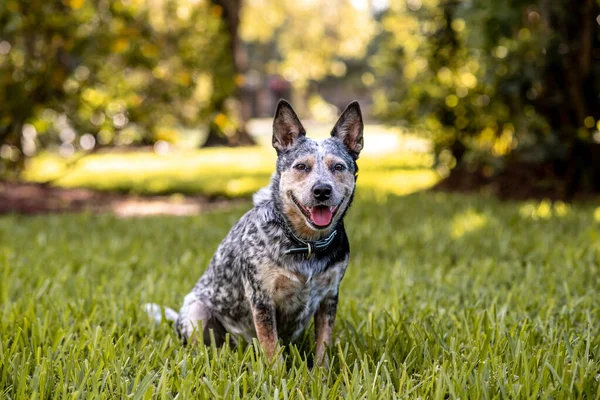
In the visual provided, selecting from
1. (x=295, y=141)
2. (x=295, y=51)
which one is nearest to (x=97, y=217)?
(x=295, y=141)

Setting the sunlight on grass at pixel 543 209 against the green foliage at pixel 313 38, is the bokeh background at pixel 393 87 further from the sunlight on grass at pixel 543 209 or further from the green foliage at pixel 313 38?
the green foliage at pixel 313 38

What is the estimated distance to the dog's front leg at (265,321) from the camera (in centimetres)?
327

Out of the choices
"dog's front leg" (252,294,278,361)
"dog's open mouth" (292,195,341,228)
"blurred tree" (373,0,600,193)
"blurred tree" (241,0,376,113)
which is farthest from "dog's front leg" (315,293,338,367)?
"blurred tree" (241,0,376,113)

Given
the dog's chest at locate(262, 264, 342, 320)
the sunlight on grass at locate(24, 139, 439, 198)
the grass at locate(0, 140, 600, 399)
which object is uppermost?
the dog's chest at locate(262, 264, 342, 320)

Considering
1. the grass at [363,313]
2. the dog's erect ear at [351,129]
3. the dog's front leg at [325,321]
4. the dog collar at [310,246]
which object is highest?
the dog's erect ear at [351,129]

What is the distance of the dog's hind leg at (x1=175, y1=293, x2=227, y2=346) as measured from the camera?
11.9 ft

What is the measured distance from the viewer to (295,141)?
11.4ft

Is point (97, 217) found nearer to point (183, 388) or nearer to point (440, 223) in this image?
point (440, 223)

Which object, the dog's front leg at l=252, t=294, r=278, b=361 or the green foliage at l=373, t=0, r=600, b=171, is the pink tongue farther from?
the green foliage at l=373, t=0, r=600, b=171

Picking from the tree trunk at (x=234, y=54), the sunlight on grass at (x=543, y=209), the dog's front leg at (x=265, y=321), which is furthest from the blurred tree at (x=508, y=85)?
the tree trunk at (x=234, y=54)

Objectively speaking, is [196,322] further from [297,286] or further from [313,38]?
[313,38]

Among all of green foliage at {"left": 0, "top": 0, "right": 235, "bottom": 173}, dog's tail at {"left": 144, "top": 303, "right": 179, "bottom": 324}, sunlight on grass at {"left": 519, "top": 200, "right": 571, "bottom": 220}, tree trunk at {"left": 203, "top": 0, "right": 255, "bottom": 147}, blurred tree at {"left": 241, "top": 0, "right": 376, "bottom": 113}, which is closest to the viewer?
dog's tail at {"left": 144, "top": 303, "right": 179, "bottom": 324}

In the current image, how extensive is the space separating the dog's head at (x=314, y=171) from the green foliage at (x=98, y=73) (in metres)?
6.12

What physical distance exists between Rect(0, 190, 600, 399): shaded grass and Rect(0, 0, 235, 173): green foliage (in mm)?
2167
